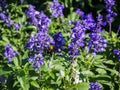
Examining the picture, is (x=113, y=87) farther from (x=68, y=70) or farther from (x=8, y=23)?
(x=8, y=23)

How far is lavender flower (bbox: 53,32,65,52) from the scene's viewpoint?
5449 mm

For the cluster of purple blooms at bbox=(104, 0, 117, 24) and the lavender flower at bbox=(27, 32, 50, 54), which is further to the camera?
the cluster of purple blooms at bbox=(104, 0, 117, 24)

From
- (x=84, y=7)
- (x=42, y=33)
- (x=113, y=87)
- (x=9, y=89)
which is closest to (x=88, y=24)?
(x=42, y=33)

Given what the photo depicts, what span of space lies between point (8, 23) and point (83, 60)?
1.91m

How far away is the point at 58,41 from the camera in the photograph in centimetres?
548

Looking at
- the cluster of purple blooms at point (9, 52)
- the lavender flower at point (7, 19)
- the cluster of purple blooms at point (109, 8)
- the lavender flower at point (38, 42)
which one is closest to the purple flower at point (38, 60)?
the lavender flower at point (38, 42)

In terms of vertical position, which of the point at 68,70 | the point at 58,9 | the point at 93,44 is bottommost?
the point at 68,70

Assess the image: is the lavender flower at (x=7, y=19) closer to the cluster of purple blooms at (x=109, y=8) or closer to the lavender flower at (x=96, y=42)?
the cluster of purple blooms at (x=109, y=8)

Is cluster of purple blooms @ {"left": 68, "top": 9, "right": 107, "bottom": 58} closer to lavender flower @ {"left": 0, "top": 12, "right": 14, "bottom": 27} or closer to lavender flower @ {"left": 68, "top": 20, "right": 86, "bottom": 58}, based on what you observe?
lavender flower @ {"left": 68, "top": 20, "right": 86, "bottom": 58}

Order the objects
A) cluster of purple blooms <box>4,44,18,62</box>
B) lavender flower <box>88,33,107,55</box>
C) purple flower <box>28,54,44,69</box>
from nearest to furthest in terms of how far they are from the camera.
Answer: purple flower <box>28,54,44,69</box> → cluster of purple blooms <box>4,44,18,62</box> → lavender flower <box>88,33,107,55</box>

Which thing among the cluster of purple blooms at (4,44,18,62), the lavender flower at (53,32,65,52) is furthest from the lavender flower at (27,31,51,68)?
the lavender flower at (53,32,65,52)

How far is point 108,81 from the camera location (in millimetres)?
5500

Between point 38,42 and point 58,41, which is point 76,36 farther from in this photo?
point 58,41

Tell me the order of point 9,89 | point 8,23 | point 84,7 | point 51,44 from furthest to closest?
point 84,7 → point 8,23 → point 51,44 → point 9,89
